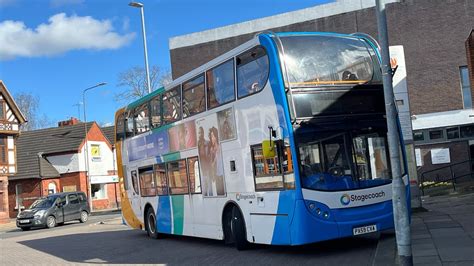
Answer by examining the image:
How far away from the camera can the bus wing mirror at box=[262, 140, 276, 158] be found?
9.62 metres

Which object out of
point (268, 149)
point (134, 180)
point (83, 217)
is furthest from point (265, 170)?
point (83, 217)

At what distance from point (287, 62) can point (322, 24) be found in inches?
1313

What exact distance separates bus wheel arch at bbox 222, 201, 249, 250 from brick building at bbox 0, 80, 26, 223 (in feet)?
108

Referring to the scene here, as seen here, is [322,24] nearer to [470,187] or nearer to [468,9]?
[468,9]

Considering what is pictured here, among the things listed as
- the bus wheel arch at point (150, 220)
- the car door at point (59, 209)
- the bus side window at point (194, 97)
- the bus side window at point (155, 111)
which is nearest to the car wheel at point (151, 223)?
the bus wheel arch at point (150, 220)

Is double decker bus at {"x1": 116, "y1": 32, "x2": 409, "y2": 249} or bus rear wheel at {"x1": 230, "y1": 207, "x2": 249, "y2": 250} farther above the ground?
double decker bus at {"x1": 116, "y1": 32, "x2": 409, "y2": 249}

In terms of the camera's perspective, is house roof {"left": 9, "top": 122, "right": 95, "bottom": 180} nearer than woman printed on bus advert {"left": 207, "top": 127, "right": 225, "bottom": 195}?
No

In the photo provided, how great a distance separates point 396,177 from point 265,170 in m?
3.09

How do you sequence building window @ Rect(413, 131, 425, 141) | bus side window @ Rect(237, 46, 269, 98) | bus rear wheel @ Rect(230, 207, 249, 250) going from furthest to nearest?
building window @ Rect(413, 131, 425, 141) < bus rear wheel @ Rect(230, 207, 249, 250) < bus side window @ Rect(237, 46, 269, 98)

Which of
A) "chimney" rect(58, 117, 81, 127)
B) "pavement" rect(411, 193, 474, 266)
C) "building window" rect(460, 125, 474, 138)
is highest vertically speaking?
"chimney" rect(58, 117, 81, 127)

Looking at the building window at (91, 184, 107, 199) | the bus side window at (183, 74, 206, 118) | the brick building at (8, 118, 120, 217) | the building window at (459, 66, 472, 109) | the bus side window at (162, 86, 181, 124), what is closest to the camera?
the bus side window at (183, 74, 206, 118)

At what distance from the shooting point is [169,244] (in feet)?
48.0

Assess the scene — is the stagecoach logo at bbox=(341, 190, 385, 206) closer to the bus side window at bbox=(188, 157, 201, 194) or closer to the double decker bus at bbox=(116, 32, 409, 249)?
the double decker bus at bbox=(116, 32, 409, 249)

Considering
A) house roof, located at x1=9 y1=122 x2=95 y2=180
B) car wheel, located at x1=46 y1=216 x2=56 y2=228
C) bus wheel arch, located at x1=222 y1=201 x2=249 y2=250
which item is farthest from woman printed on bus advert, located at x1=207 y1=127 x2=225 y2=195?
house roof, located at x1=9 y1=122 x2=95 y2=180
